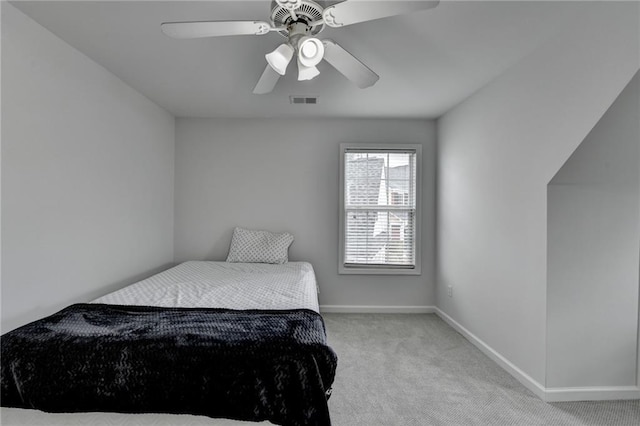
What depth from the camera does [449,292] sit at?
3.50 m

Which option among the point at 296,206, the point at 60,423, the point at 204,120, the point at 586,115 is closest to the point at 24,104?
the point at 60,423

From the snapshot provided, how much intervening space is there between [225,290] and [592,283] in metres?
2.50

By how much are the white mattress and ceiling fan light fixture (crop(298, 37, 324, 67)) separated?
53.8 inches

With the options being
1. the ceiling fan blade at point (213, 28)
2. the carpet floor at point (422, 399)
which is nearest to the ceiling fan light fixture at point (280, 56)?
the ceiling fan blade at point (213, 28)

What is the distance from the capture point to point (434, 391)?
7.18ft

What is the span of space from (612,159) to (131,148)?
374cm

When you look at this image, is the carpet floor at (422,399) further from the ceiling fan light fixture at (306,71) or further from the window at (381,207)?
the ceiling fan light fixture at (306,71)

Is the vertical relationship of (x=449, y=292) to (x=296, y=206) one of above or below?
below

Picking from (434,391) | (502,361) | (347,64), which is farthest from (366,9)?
(502,361)

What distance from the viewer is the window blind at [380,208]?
389 centimetres

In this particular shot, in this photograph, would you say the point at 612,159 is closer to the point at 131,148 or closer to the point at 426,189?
the point at 426,189

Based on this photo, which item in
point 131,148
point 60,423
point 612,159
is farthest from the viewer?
point 131,148

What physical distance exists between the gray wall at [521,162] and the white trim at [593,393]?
0.09m

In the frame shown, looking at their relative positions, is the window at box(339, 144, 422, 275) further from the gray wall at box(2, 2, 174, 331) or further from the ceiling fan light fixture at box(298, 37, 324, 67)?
the ceiling fan light fixture at box(298, 37, 324, 67)
